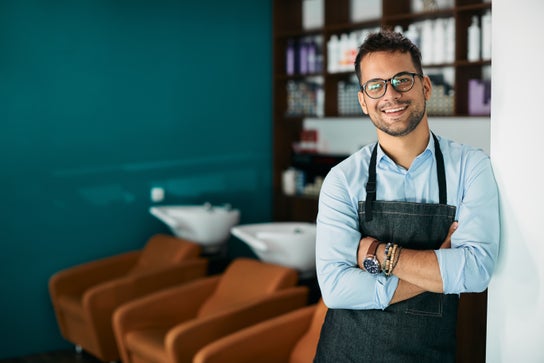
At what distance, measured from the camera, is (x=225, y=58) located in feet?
16.2

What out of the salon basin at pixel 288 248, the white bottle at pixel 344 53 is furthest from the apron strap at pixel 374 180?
the white bottle at pixel 344 53

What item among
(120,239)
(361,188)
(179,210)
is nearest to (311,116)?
(179,210)

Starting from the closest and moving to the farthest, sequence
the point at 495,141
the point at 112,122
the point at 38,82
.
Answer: the point at 495,141 → the point at 38,82 → the point at 112,122

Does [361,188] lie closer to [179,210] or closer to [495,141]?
[495,141]

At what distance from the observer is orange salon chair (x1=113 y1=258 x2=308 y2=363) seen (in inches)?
124

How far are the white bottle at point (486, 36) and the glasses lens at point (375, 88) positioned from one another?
2298 mm

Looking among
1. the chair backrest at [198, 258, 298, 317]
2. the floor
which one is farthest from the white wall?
the floor

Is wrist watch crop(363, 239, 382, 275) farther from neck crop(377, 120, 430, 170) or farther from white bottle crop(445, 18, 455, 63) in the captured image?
white bottle crop(445, 18, 455, 63)

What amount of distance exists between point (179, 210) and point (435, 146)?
297 centimetres

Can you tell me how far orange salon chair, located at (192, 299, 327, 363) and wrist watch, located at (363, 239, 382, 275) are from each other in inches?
54.2

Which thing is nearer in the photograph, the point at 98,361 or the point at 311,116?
the point at 98,361

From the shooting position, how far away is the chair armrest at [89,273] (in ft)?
13.7

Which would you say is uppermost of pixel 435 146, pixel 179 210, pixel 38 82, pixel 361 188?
pixel 38 82

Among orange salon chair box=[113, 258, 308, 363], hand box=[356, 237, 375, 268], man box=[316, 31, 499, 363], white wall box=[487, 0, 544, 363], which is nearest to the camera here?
white wall box=[487, 0, 544, 363]
